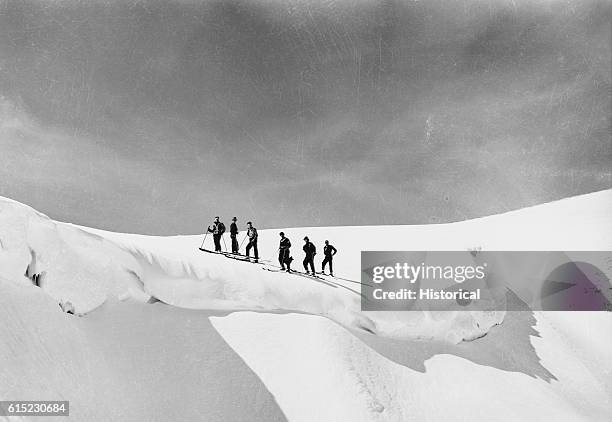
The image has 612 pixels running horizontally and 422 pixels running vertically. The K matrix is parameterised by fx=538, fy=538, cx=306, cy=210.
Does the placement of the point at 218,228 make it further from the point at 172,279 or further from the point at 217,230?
the point at 172,279

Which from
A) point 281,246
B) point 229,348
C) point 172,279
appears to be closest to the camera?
point 229,348

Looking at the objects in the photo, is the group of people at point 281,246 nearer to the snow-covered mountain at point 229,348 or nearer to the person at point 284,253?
the person at point 284,253

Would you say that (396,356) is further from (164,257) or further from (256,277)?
(164,257)

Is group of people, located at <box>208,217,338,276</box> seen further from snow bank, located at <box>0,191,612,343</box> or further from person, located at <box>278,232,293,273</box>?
snow bank, located at <box>0,191,612,343</box>

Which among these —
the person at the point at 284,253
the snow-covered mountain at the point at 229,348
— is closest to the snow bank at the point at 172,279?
the snow-covered mountain at the point at 229,348

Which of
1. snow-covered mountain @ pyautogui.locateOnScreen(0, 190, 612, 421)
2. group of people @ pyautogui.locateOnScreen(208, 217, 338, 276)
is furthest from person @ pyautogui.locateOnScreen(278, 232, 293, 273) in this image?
snow-covered mountain @ pyautogui.locateOnScreen(0, 190, 612, 421)

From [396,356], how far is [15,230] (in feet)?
34.1

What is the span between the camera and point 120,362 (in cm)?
1147

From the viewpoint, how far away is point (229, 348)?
A: 12844 millimetres

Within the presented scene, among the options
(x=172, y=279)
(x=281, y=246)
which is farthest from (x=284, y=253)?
(x=172, y=279)

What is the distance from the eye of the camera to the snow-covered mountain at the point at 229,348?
10969 mm

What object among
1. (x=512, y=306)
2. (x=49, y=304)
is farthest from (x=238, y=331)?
(x=512, y=306)

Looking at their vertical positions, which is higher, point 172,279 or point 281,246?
point 281,246

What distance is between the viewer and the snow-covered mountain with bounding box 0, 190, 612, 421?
36.0 feet
